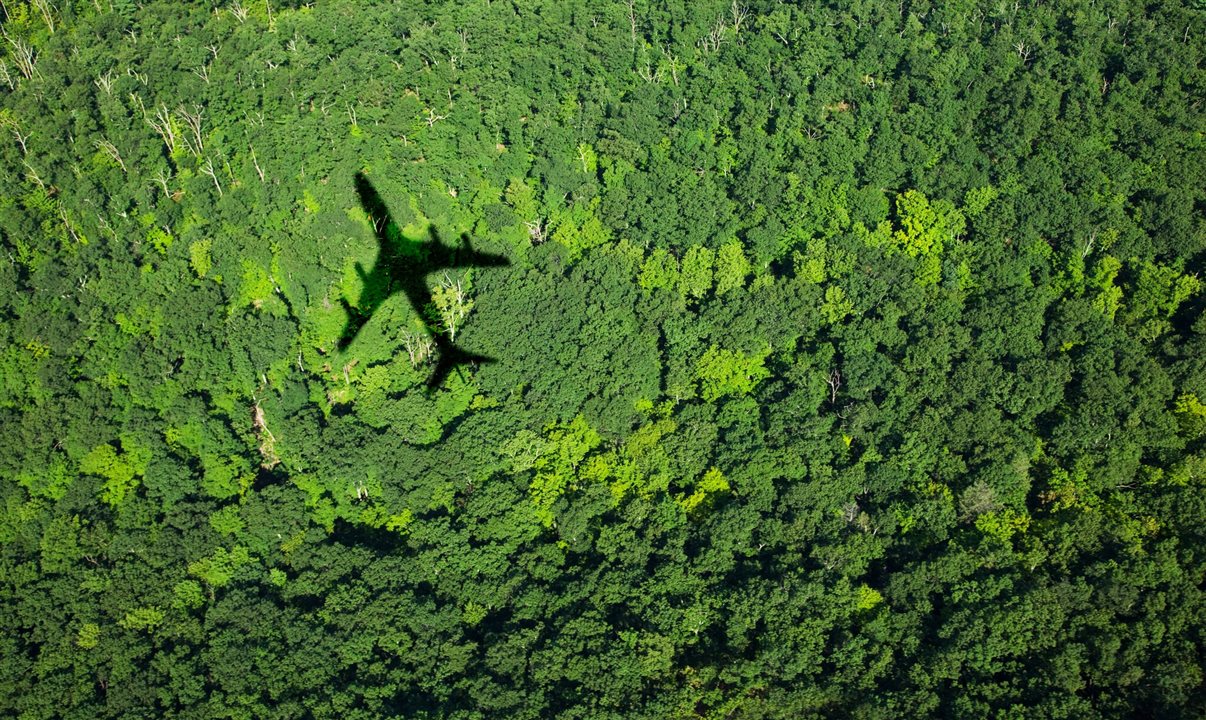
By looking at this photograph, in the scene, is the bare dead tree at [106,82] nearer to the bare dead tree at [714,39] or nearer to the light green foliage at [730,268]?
the bare dead tree at [714,39]

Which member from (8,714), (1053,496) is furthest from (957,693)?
(8,714)

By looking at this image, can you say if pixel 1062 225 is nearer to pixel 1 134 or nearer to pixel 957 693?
pixel 957 693

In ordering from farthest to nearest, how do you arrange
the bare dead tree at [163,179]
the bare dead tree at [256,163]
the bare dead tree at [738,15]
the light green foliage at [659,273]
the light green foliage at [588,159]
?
1. the bare dead tree at [738,15]
2. the light green foliage at [588,159]
3. the bare dead tree at [163,179]
4. the bare dead tree at [256,163]
5. the light green foliage at [659,273]

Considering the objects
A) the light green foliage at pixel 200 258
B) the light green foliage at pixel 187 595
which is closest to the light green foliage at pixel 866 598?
the light green foliage at pixel 187 595

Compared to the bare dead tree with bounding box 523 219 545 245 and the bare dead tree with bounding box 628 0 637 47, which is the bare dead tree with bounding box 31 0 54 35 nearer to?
the bare dead tree with bounding box 523 219 545 245

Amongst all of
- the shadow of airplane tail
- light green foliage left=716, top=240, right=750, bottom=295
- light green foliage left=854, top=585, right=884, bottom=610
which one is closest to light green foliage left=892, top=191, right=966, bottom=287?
light green foliage left=716, top=240, right=750, bottom=295

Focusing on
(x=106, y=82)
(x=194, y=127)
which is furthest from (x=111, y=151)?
(x=106, y=82)
